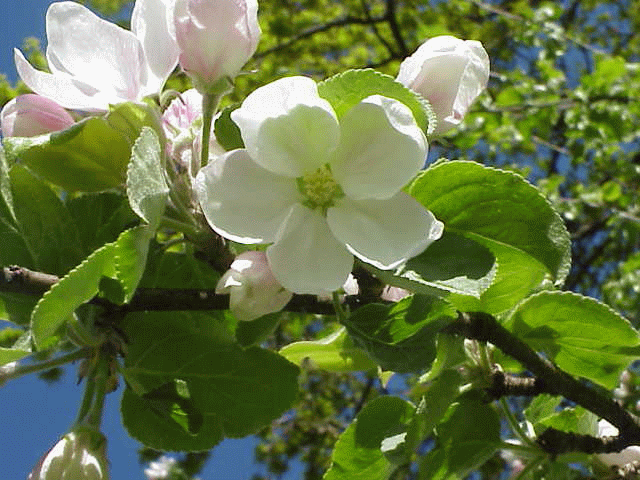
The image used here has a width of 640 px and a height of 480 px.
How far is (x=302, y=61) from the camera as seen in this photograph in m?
4.75

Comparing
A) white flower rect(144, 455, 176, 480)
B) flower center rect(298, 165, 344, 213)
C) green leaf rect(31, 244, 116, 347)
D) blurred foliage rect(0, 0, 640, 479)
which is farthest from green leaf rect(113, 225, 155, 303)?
white flower rect(144, 455, 176, 480)

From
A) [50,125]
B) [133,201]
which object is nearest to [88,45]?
[50,125]

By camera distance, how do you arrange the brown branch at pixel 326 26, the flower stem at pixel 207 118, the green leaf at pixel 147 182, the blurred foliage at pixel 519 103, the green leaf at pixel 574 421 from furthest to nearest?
the brown branch at pixel 326 26 → the blurred foliage at pixel 519 103 → the green leaf at pixel 574 421 → the flower stem at pixel 207 118 → the green leaf at pixel 147 182

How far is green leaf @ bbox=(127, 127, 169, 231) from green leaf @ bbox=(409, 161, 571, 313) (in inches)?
7.2

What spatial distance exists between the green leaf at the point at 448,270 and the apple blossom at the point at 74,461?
0.83 feet

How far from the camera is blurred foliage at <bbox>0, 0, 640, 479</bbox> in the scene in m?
3.26

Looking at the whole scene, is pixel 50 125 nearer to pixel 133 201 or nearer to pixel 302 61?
pixel 133 201

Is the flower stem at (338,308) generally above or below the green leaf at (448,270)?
below

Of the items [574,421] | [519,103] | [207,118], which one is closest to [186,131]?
[207,118]

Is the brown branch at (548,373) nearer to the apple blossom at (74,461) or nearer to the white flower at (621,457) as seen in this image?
the white flower at (621,457)

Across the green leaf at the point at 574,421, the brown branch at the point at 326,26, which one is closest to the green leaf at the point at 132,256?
the green leaf at the point at 574,421

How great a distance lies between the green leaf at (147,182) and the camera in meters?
0.57

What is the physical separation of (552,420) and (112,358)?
1.52 ft

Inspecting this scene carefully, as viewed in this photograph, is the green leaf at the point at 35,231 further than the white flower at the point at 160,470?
No
